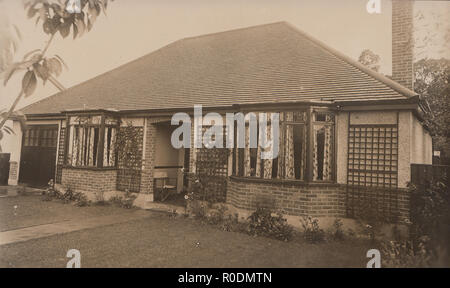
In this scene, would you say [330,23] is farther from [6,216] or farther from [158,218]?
[6,216]

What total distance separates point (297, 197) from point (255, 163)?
1484mm

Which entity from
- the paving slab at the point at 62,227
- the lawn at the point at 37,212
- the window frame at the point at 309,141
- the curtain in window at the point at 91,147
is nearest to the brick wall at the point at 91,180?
the curtain in window at the point at 91,147

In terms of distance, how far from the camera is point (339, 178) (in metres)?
7.49

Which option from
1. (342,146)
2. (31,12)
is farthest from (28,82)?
(342,146)

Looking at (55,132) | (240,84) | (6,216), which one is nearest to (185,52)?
(240,84)

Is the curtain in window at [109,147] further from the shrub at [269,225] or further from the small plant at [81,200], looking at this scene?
the shrub at [269,225]

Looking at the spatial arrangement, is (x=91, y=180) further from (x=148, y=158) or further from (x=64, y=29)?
(x=64, y=29)

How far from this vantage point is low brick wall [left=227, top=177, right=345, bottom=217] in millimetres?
7211

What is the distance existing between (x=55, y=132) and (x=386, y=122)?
12.9m

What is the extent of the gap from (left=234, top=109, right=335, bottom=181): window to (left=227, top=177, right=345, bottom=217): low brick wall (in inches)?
8.8

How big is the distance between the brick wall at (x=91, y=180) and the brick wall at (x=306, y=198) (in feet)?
18.0

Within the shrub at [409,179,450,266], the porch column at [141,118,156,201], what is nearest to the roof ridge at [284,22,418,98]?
the shrub at [409,179,450,266]

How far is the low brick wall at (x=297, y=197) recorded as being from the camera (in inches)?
284

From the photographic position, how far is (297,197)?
7316mm
